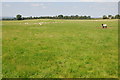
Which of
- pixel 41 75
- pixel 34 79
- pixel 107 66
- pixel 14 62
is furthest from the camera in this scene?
pixel 14 62

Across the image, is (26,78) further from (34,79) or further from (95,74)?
(95,74)

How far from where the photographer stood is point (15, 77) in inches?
285

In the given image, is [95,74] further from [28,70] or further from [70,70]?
[28,70]

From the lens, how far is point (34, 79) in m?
7.02

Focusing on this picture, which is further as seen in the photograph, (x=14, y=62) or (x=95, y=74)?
(x=14, y=62)

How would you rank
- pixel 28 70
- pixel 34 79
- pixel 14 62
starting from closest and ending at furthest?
pixel 34 79 → pixel 28 70 → pixel 14 62

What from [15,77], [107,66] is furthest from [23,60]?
[107,66]

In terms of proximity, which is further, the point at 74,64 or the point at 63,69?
the point at 74,64

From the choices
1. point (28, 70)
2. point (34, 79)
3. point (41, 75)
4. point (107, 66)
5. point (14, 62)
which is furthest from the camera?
point (14, 62)

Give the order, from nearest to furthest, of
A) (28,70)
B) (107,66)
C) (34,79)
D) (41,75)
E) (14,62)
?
(34,79)
(41,75)
(28,70)
(107,66)
(14,62)

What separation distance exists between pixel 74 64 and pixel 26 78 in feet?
10.7

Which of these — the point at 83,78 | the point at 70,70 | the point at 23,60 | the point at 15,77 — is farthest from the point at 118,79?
the point at 23,60

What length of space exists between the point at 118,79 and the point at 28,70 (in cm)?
470

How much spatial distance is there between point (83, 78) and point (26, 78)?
2.77m
